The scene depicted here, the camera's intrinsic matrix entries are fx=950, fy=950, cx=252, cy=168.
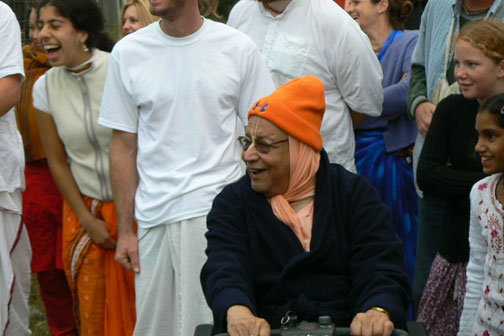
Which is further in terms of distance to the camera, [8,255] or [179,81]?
[8,255]

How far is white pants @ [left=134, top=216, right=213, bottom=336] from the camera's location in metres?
4.02

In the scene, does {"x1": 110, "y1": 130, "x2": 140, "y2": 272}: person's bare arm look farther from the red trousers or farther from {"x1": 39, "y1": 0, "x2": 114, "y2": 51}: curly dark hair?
the red trousers

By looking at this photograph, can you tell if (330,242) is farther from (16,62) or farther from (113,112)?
(16,62)

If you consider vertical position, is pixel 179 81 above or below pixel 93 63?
above

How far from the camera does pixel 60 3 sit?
16.2ft

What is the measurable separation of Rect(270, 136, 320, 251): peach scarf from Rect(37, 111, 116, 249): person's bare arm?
4.84 feet

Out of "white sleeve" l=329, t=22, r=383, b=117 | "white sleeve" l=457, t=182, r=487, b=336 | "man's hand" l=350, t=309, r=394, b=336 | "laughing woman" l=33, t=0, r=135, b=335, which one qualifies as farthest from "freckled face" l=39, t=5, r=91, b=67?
"man's hand" l=350, t=309, r=394, b=336

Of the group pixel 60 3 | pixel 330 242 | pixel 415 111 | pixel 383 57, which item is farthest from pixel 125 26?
pixel 330 242

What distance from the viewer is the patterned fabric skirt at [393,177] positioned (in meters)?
5.37

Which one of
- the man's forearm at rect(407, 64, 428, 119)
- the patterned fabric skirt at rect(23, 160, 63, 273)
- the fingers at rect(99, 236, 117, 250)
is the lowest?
the patterned fabric skirt at rect(23, 160, 63, 273)

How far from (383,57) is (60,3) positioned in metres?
1.97

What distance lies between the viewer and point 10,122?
16.1 ft

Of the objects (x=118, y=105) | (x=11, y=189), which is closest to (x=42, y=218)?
(x=11, y=189)

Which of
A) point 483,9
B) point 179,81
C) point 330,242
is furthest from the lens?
point 483,9
